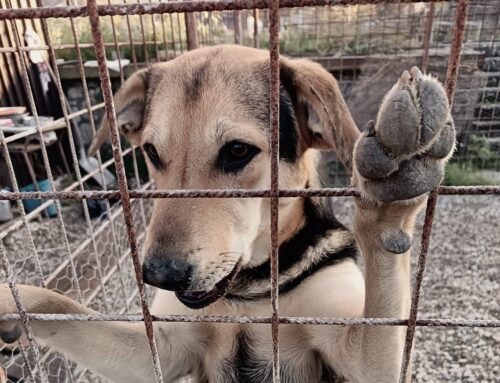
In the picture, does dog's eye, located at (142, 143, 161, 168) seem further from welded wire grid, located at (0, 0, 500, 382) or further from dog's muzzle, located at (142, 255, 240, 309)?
dog's muzzle, located at (142, 255, 240, 309)

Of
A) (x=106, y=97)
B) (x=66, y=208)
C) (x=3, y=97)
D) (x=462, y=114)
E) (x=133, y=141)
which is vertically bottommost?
(x=66, y=208)

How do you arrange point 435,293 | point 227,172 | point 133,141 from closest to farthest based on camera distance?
point 227,172
point 133,141
point 435,293

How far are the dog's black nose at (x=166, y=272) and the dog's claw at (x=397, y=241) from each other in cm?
57

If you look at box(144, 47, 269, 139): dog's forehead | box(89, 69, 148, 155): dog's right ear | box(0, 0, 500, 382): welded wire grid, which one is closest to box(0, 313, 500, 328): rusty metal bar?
box(0, 0, 500, 382): welded wire grid

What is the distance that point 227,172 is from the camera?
1719 millimetres

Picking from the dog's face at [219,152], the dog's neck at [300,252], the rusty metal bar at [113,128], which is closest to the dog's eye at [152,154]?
the dog's face at [219,152]

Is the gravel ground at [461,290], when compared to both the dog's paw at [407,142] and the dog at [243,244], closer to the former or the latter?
the dog at [243,244]

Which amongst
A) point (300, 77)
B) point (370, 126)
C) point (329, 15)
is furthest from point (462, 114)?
point (370, 126)

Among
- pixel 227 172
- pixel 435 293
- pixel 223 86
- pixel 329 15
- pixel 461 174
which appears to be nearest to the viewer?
pixel 227 172

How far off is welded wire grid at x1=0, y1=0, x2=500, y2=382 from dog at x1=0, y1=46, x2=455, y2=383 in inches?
6.1

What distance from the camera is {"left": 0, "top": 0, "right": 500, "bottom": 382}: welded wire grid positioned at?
3.08 ft

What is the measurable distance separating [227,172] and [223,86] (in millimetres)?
367

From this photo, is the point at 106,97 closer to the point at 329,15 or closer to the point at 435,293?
the point at 435,293

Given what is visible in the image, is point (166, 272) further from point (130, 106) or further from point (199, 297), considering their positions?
point (130, 106)
